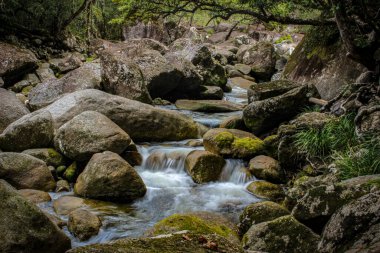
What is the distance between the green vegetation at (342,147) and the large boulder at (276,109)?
1506mm

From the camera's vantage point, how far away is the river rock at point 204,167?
8094mm

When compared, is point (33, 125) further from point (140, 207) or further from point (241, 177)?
point (241, 177)

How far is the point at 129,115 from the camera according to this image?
9852 mm

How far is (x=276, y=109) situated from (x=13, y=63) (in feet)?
36.2

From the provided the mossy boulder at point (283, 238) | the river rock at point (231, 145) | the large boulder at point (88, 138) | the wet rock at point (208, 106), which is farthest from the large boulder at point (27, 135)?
the wet rock at point (208, 106)

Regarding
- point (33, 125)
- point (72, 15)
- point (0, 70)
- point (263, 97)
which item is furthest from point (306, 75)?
point (72, 15)

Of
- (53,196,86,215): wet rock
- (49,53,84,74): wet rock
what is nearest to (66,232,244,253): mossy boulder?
(53,196,86,215): wet rock

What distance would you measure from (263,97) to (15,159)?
656 centimetres

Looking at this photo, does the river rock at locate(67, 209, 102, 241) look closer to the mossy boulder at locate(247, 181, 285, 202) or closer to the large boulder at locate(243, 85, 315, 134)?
the mossy boulder at locate(247, 181, 285, 202)

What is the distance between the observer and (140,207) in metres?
7.04

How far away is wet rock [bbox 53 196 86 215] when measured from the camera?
6.51m

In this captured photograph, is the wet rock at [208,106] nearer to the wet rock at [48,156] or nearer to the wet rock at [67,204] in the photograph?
the wet rock at [48,156]

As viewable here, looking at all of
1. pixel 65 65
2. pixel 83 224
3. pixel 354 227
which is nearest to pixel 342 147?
pixel 354 227

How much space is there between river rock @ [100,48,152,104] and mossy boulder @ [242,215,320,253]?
836 centimetres
